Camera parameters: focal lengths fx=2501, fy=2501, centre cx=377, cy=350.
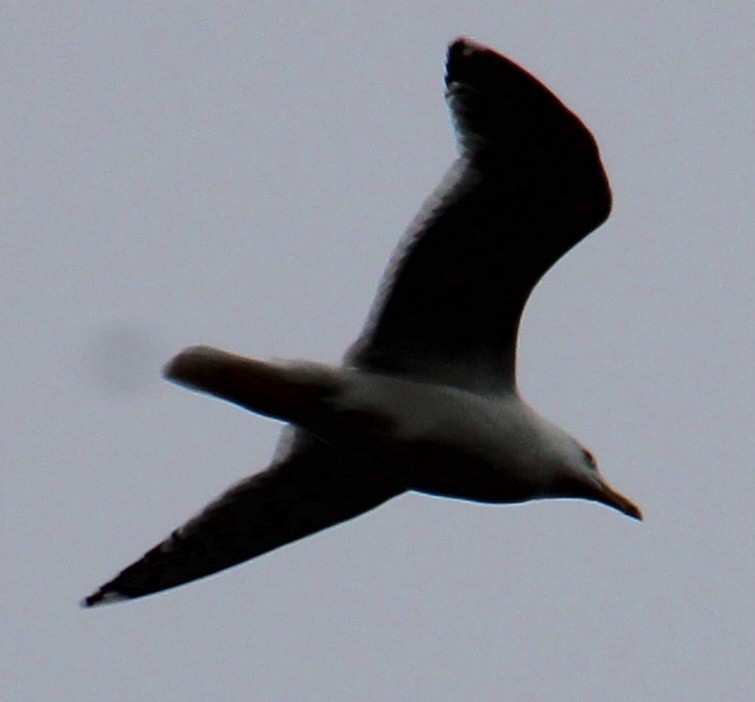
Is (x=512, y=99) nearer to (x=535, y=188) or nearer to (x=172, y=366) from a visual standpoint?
(x=535, y=188)

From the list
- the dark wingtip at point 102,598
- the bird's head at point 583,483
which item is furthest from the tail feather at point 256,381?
the dark wingtip at point 102,598

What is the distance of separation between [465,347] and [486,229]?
2.34 feet

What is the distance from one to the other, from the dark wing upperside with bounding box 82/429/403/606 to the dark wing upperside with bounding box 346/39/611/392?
82 cm

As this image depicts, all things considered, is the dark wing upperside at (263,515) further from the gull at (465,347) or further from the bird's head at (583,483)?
the bird's head at (583,483)

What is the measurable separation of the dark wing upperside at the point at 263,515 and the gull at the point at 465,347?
0.02 metres

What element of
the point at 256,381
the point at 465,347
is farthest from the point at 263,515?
the point at 256,381

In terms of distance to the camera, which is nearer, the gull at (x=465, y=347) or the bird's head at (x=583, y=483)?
the gull at (x=465, y=347)

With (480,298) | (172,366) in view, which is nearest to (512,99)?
(480,298)

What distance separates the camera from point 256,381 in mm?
11469

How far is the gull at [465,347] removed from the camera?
11.4m

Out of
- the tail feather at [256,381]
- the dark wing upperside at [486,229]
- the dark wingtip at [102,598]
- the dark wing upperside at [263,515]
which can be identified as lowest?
the dark wingtip at [102,598]

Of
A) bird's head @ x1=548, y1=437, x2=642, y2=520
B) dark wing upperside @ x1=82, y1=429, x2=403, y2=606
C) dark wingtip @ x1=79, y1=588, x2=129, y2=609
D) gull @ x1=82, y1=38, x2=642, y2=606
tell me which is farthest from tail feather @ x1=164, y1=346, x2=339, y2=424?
dark wingtip @ x1=79, y1=588, x2=129, y2=609

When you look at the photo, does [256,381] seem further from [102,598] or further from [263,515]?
[102,598]

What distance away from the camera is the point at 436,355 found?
39.8 feet
